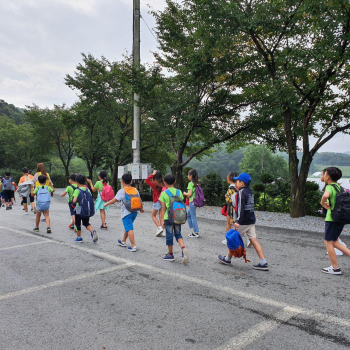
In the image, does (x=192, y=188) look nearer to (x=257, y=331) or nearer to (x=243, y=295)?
(x=243, y=295)

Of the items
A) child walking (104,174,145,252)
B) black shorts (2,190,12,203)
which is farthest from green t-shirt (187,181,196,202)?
black shorts (2,190,12,203)

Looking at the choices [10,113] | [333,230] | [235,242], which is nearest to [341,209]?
[333,230]

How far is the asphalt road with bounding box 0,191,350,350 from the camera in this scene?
3004 mm

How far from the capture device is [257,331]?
3.13 meters

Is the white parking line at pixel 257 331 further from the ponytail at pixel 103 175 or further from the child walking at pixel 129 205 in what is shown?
the ponytail at pixel 103 175

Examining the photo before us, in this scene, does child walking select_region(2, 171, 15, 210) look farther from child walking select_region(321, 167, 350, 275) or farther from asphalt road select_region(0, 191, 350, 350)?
child walking select_region(321, 167, 350, 275)

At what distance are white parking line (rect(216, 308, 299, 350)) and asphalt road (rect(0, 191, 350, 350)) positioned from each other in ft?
0.03

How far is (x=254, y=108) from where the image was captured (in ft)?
45.6

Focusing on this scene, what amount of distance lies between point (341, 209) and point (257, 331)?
2.50 m

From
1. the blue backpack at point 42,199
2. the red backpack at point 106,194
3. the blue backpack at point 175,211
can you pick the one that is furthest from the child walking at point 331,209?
the blue backpack at point 42,199

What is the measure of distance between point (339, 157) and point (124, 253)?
490ft

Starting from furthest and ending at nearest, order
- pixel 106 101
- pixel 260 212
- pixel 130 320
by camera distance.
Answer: pixel 106 101 < pixel 260 212 < pixel 130 320

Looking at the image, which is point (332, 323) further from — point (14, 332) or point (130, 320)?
point (14, 332)

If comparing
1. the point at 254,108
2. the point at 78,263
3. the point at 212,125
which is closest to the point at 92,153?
the point at 212,125
